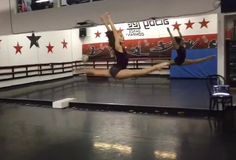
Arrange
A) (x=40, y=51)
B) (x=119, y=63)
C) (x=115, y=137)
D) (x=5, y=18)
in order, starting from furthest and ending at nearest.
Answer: (x=40, y=51)
(x=5, y=18)
(x=115, y=137)
(x=119, y=63)

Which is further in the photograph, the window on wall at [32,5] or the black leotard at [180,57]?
the window on wall at [32,5]

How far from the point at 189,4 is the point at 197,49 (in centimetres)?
571

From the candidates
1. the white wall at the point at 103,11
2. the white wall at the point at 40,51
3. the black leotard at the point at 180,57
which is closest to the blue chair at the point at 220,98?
the white wall at the point at 103,11

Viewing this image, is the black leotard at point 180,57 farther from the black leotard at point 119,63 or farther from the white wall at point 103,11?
the white wall at point 103,11

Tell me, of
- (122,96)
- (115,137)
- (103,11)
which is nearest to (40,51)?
(122,96)

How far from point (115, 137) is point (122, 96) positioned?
136 inches

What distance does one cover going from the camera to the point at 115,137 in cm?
546

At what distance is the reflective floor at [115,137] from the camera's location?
461 cm

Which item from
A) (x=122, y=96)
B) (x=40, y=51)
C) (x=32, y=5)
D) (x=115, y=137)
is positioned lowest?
(x=115, y=137)

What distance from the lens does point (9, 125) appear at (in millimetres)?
6785

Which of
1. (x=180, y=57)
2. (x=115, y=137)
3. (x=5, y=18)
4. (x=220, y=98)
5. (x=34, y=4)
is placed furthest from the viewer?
(x=5, y=18)

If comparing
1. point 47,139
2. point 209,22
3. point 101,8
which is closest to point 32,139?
point 47,139

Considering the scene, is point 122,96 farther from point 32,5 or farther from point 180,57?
point 180,57

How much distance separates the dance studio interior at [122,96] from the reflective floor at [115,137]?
0.7 inches
